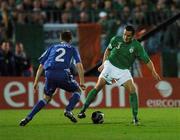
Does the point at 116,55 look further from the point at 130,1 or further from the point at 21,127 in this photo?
the point at 130,1

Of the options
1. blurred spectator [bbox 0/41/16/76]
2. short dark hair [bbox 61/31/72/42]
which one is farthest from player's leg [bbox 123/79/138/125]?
blurred spectator [bbox 0/41/16/76]

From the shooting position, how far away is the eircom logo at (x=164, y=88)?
24.8 meters

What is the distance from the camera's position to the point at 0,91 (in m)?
23.2

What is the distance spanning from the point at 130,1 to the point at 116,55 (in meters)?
12.4

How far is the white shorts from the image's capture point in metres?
16.3

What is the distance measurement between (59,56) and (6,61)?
26.1 feet

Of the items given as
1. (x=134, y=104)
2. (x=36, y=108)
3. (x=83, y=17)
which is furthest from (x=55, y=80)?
(x=83, y=17)

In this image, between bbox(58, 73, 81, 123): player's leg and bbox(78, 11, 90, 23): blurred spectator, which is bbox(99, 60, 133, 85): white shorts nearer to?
bbox(58, 73, 81, 123): player's leg

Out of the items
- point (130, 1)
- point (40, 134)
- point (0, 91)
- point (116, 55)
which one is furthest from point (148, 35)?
point (40, 134)

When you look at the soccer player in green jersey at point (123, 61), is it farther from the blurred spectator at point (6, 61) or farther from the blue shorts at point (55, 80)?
the blurred spectator at point (6, 61)

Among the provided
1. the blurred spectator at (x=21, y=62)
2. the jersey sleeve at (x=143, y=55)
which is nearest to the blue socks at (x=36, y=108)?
the jersey sleeve at (x=143, y=55)

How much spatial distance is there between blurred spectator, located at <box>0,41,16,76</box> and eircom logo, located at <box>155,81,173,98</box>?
4783 millimetres

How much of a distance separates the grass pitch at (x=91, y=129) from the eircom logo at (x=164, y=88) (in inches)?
244

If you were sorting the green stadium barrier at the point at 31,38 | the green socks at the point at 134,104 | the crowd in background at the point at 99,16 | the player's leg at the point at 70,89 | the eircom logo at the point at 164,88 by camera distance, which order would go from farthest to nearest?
1. the crowd in background at the point at 99,16
2. the eircom logo at the point at 164,88
3. the green stadium barrier at the point at 31,38
4. the player's leg at the point at 70,89
5. the green socks at the point at 134,104
